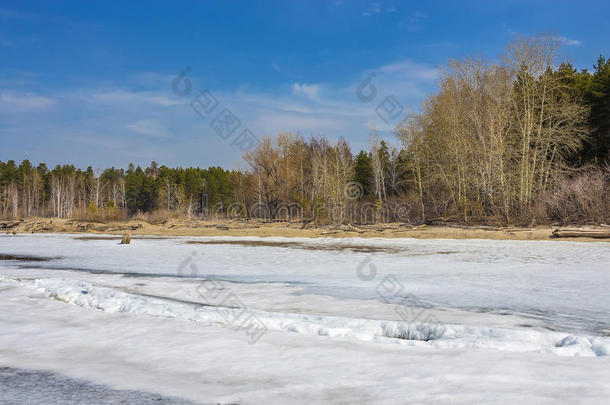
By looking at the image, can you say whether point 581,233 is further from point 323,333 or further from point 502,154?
point 323,333

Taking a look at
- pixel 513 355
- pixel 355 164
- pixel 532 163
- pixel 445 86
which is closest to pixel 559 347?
pixel 513 355

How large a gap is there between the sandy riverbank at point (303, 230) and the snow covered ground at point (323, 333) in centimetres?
1007

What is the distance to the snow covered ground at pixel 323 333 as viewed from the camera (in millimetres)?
2971

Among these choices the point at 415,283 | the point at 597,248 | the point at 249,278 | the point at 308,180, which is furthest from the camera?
the point at 308,180

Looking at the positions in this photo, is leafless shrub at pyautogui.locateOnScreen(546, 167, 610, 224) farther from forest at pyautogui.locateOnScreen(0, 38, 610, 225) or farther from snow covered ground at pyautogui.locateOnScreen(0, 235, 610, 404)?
snow covered ground at pyautogui.locateOnScreen(0, 235, 610, 404)

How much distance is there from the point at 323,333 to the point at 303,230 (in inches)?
808

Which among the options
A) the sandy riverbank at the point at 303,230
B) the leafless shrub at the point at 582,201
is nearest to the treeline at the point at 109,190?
the sandy riverbank at the point at 303,230

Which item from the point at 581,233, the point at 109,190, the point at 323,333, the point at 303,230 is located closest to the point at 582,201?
the point at 581,233

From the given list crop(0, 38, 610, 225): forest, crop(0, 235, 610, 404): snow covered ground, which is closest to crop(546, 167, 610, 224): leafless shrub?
crop(0, 38, 610, 225): forest

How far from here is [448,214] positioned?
88.8ft

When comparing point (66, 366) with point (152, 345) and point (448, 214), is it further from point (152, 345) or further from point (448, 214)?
point (448, 214)

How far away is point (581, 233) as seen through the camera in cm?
1652

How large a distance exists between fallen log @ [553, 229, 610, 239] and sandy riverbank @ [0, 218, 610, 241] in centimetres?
26

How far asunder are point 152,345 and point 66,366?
77cm
